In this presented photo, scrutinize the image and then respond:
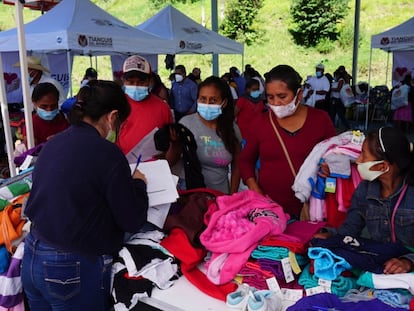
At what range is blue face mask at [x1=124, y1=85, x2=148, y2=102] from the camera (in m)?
2.69

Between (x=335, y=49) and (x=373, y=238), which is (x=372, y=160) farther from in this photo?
(x=335, y=49)

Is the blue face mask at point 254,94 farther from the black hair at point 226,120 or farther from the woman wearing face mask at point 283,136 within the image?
the woman wearing face mask at point 283,136

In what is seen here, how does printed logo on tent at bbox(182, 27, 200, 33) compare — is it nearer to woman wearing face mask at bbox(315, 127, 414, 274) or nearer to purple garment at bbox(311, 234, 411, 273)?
woman wearing face mask at bbox(315, 127, 414, 274)

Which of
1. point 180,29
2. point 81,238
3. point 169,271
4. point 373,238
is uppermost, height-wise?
point 180,29

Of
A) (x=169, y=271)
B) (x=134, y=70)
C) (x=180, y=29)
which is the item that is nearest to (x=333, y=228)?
(x=169, y=271)

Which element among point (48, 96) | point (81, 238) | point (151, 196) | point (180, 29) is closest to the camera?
point (81, 238)

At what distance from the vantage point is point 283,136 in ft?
7.16

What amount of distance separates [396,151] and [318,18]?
71.7 ft

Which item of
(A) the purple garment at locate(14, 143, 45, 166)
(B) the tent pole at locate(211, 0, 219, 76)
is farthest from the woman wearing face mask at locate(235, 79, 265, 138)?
(B) the tent pole at locate(211, 0, 219, 76)

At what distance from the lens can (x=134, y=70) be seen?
106 inches

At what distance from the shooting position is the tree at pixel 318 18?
71.2ft

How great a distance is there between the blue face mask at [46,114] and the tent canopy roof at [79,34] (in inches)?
98.6

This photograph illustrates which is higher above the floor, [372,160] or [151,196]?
[372,160]

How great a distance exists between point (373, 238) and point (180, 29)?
7046 millimetres
